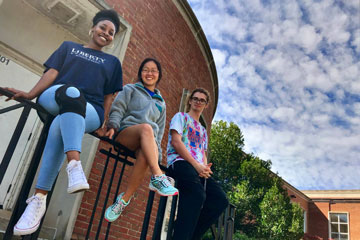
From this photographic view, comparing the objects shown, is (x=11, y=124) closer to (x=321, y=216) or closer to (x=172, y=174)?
(x=172, y=174)

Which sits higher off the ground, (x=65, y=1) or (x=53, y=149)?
(x=65, y=1)

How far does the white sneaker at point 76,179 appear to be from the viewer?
155cm

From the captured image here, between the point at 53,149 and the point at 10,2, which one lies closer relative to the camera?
the point at 53,149

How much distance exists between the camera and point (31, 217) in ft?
5.21

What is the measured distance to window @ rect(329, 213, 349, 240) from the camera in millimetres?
22375

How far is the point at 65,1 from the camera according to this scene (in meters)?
4.18

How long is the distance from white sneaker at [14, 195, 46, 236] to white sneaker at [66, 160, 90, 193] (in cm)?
25

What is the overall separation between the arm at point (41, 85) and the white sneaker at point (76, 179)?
0.55m

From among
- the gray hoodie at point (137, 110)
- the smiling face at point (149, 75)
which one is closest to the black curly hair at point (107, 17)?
the smiling face at point (149, 75)

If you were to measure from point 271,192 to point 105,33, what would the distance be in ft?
47.4

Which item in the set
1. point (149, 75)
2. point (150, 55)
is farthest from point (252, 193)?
point (149, 75)

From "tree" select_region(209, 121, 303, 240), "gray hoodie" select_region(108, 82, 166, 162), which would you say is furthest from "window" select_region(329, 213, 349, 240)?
"gray hoodie" select_region(108, 82, 166, 162)

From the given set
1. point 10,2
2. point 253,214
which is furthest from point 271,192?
point 10,2

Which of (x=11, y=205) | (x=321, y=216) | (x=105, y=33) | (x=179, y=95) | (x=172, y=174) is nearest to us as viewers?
(x=105, y=33)
